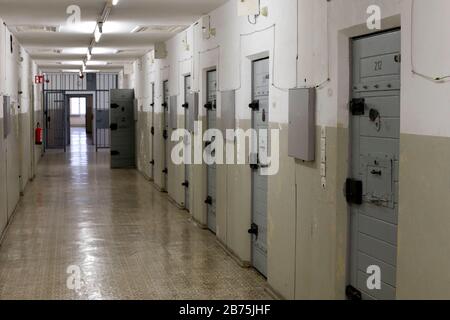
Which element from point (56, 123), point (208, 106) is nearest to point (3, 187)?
point (208, 106)

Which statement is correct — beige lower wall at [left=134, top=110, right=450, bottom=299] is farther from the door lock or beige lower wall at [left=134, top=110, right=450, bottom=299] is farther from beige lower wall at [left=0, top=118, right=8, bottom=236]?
beige lower wall at [left=0, top=118, right=8, bottom=236]

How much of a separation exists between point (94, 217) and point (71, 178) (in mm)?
4648

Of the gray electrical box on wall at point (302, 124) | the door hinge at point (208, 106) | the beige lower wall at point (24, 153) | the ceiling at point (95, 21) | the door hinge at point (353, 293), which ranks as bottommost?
the door hinge at point (353, 293)

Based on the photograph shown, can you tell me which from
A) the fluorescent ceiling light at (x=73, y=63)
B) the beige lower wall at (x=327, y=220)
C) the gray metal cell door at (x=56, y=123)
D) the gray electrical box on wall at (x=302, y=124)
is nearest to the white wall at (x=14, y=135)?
the beige lower wall at (x=327, y=220)

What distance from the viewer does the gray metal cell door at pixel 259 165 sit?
5516 mm

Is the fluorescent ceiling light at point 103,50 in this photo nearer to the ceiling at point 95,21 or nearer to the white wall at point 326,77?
the ceiling at point 95,21

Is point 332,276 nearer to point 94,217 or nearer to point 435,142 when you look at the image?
point 435,142

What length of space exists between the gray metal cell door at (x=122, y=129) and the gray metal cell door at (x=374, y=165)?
11911 millimetres

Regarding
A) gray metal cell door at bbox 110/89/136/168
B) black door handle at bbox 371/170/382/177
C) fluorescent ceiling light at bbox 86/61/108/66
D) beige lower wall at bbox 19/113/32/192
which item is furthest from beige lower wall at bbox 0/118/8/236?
fluorescent ceiling light at bbox 86/61/108/66

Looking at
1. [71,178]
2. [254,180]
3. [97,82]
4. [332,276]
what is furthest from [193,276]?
[97,82]

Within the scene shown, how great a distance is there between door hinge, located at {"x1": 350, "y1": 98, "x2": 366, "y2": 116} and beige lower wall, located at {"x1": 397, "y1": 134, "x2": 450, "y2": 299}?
65 centimetres

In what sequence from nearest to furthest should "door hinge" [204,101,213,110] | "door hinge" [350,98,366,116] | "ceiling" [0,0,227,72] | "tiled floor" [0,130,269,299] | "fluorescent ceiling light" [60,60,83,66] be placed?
"door hinge" [350,98,366,116], "tiled floor" [0,130,269,299], "ceiling" [0,0,227,72], "door hinge" [204,101,213,110], "fluorescent ceiling light" [60,60,83,66]

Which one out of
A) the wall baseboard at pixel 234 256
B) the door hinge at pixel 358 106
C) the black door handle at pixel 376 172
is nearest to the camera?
the black door handle at pixel 376 172

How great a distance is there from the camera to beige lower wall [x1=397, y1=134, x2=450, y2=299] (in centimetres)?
266
